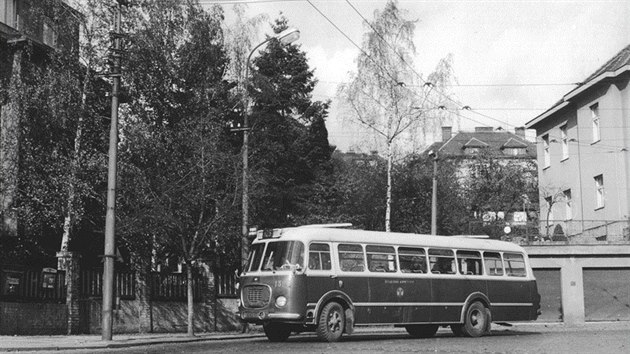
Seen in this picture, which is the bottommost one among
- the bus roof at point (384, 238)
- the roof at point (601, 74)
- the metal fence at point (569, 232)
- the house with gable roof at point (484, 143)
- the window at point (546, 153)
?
the bus roof at point (384, 238)

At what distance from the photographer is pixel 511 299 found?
80.6 ft

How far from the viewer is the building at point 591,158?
37906 mm

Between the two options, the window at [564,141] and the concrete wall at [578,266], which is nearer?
the concrete wall at [578,266]

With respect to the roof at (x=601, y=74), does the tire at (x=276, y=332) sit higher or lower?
lower

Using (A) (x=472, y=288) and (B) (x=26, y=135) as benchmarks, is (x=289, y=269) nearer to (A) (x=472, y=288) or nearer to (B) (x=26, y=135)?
(A) (x=472, y=288)

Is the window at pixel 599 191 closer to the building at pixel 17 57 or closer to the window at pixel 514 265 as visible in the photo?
the window at pixel 514 265

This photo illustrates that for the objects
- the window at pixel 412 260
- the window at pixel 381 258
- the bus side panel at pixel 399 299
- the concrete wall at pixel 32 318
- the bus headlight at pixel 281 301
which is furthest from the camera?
the concrete wall at pixel 32 318

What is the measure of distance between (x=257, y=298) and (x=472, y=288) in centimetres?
690

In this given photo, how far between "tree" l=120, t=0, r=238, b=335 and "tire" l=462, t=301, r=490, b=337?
26.5 ft

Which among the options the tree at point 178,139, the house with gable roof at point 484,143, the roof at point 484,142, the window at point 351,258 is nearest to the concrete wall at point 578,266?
the tree at point 178,139

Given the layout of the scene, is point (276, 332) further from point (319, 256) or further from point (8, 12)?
point (8, 12)

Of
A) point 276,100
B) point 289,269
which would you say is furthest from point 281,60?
point 289,269

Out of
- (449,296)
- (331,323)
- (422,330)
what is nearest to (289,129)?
(422,330)

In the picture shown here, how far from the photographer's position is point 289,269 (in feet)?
63.7
